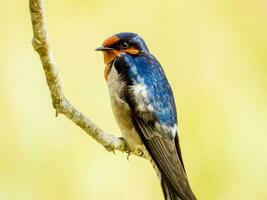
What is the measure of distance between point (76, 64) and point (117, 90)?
67.7 inches

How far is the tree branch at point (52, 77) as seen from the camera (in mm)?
2840

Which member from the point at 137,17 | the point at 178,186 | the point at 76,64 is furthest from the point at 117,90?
the point at 137,17

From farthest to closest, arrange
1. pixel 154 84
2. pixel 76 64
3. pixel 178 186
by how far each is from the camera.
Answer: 1. pixel 76 64
2. pixel 154 84
3. pixel 178 186

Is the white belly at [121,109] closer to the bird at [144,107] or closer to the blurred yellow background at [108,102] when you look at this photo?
the bird at [144,107]

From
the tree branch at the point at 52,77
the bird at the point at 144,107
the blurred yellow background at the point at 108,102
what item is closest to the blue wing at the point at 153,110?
the bird at the point at 144,107

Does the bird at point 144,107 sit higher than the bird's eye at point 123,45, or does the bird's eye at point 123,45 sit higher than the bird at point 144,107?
the bird's eye at point 123,45

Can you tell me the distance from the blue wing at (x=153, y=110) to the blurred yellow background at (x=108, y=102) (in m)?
1.17

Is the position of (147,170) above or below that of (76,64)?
below

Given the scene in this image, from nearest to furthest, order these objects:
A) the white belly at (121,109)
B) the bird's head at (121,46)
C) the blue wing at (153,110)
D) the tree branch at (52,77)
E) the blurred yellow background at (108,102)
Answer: the tree branch at (52,77)
the blue wing at (153,110)
the white belly at (121,109)
the bird's head at (121,46)
the blurred yellow background at (108,102)

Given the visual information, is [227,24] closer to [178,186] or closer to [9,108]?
[9,108]

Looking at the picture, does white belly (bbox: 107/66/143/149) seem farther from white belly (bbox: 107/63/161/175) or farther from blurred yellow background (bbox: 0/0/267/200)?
blurred yellow background (bbox: 0/0/267/200)

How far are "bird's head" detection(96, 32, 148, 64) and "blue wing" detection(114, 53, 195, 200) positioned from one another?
0.17 ft

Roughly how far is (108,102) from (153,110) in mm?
1576

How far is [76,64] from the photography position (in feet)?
18.8
